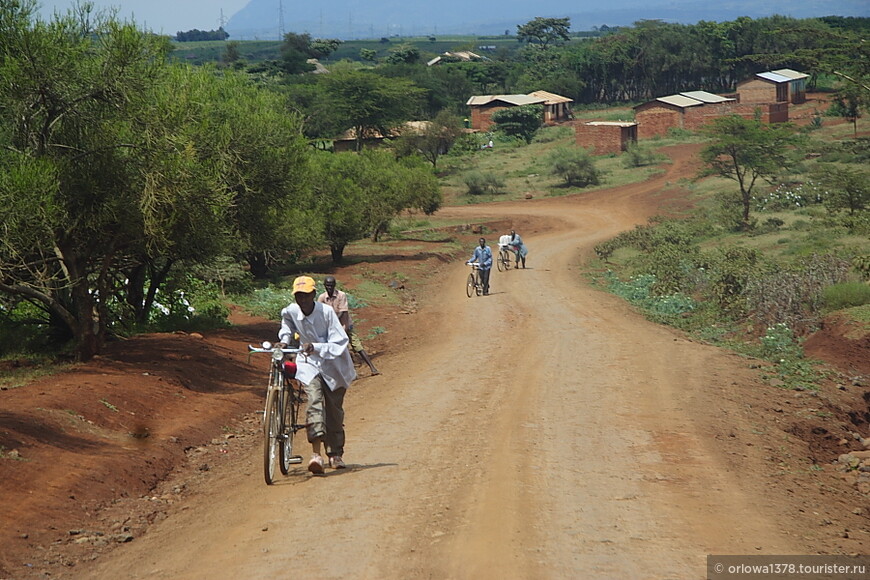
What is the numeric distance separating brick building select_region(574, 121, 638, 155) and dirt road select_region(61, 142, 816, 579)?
55.7 meters

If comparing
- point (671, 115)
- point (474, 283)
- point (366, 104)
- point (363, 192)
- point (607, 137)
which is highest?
point (366, 104)

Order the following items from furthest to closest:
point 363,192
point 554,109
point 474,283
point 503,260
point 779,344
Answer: point 554,109
point 363,192
point 503,260
point 474,283
point 779,344

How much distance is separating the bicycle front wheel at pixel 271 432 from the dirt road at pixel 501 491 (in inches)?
7.5

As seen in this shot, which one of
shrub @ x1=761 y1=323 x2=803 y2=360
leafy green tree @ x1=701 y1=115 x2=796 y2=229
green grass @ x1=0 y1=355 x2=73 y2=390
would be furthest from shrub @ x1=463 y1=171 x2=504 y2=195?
green grass @ x1=0 y1=355 x2=73 y2=390

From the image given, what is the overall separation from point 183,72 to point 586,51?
108m

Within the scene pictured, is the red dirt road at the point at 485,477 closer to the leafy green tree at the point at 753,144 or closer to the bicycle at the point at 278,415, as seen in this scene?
the bicycle at the point at 278,415

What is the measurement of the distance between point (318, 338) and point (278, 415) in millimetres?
789

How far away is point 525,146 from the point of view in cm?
8138

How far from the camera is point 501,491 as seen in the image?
8508 millimetres

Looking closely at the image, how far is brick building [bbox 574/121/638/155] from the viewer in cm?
7125

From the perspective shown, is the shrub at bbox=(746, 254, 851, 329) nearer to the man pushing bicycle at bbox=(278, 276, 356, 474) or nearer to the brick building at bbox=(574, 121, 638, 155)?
the man pushing bicycle at bbox=(278, 276, 356, 474)

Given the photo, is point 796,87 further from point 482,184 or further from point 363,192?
point 363,192

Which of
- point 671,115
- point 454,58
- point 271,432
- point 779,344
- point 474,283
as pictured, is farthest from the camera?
point 454,58

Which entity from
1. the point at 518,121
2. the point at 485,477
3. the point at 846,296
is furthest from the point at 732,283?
the point at 518,121
